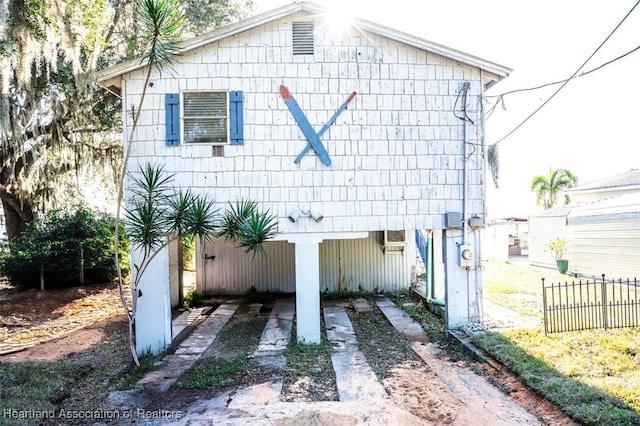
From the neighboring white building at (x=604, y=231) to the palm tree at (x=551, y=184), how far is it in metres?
10.9

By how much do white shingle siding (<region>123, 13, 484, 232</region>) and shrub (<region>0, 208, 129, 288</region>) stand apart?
20.3 feet

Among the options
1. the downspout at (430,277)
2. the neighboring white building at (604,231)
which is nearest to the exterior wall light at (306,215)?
the downspout at (430,277)

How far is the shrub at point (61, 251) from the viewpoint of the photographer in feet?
37.5

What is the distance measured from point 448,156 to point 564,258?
Answer: 1082cm

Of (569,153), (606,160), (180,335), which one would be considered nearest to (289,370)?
(180,335)

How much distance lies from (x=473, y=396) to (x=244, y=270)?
8.39 m

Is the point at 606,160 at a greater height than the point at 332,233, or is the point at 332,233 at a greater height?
the point at 606,160

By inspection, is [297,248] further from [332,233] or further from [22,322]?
[22,322]

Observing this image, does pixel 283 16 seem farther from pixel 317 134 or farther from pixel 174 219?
pixel 174 219

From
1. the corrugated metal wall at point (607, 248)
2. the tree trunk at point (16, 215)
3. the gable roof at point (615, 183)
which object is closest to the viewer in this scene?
the corrugated metal wall at point (607, 248)

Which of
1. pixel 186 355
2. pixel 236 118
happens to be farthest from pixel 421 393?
pixel 236 118

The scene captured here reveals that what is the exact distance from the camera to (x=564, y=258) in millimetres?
15742

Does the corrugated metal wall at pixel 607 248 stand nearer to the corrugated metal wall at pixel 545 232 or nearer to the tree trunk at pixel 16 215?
the corrugated metal wall at pixel 545 232

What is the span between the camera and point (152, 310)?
7047 millimetres
